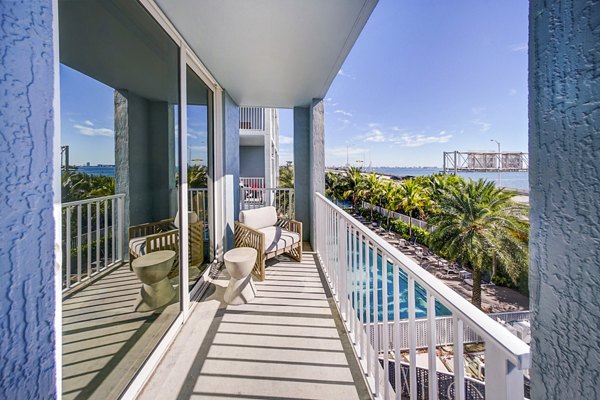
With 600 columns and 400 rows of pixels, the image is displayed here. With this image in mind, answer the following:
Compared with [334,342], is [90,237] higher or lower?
higher

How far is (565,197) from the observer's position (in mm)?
488

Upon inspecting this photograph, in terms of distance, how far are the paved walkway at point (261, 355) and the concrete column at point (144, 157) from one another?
1021mm

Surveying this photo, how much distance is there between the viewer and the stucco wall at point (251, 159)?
13250 mm

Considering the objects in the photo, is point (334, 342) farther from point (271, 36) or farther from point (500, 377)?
Result: point (271, 36)

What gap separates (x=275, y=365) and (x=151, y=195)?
151cm

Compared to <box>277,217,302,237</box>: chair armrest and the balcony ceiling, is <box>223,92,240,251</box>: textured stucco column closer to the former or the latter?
the balcony ceiling

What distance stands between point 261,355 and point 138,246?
117 cm

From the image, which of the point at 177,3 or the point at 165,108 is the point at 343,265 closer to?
the point at 165,108

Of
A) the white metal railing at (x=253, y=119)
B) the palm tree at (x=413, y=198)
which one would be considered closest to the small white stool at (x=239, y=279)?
the white metal railing at (x=253, y=119)

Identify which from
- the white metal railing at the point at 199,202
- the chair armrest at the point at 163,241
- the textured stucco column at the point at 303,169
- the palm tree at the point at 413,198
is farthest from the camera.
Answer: the palm tree at the point at 413,198

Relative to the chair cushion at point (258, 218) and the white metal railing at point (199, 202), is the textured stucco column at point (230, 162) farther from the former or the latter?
the white metal railing at point (199, 202)

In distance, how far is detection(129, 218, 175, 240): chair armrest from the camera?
1.70 meters

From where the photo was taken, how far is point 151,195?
1.90 m

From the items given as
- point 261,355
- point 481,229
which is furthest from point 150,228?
point 481,229
